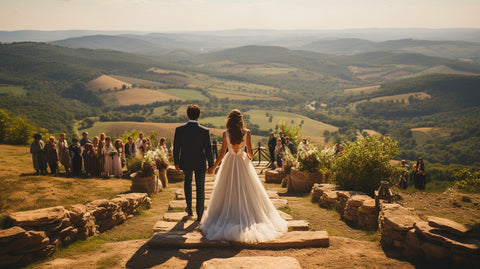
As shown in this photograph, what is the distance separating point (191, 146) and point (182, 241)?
1.61 m

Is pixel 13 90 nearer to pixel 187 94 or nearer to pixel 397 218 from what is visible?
pixel 187 94

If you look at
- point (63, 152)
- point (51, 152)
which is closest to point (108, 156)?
point (51, 152)

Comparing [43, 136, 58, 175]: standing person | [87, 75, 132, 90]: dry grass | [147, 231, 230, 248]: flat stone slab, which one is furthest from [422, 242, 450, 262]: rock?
[87, 75, 132, 90]: dry grass

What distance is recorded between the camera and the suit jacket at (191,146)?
5141 mm

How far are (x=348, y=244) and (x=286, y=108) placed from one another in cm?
13980

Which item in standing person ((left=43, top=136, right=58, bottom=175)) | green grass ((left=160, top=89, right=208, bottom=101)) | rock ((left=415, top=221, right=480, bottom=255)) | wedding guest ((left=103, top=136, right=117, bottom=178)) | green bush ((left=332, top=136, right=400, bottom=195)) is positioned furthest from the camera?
green grass ((left=160, top=89, right=208, bottom=101))

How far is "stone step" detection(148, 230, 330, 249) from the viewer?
4328 mm

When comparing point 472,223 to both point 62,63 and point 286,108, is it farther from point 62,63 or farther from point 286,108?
point 62,63

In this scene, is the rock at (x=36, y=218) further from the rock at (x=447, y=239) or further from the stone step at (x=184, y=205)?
the rock at (x=447, y=239)

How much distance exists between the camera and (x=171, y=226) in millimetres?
5168

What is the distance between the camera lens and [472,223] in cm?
564

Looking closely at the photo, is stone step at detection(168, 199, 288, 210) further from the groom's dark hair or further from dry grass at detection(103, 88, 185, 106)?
dry grass at detection(103, 88, 185, 106)

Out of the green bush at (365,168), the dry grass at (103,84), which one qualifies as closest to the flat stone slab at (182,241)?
A: the green bush at (365,168)

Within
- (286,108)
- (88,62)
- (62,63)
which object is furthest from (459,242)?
(88,62)
